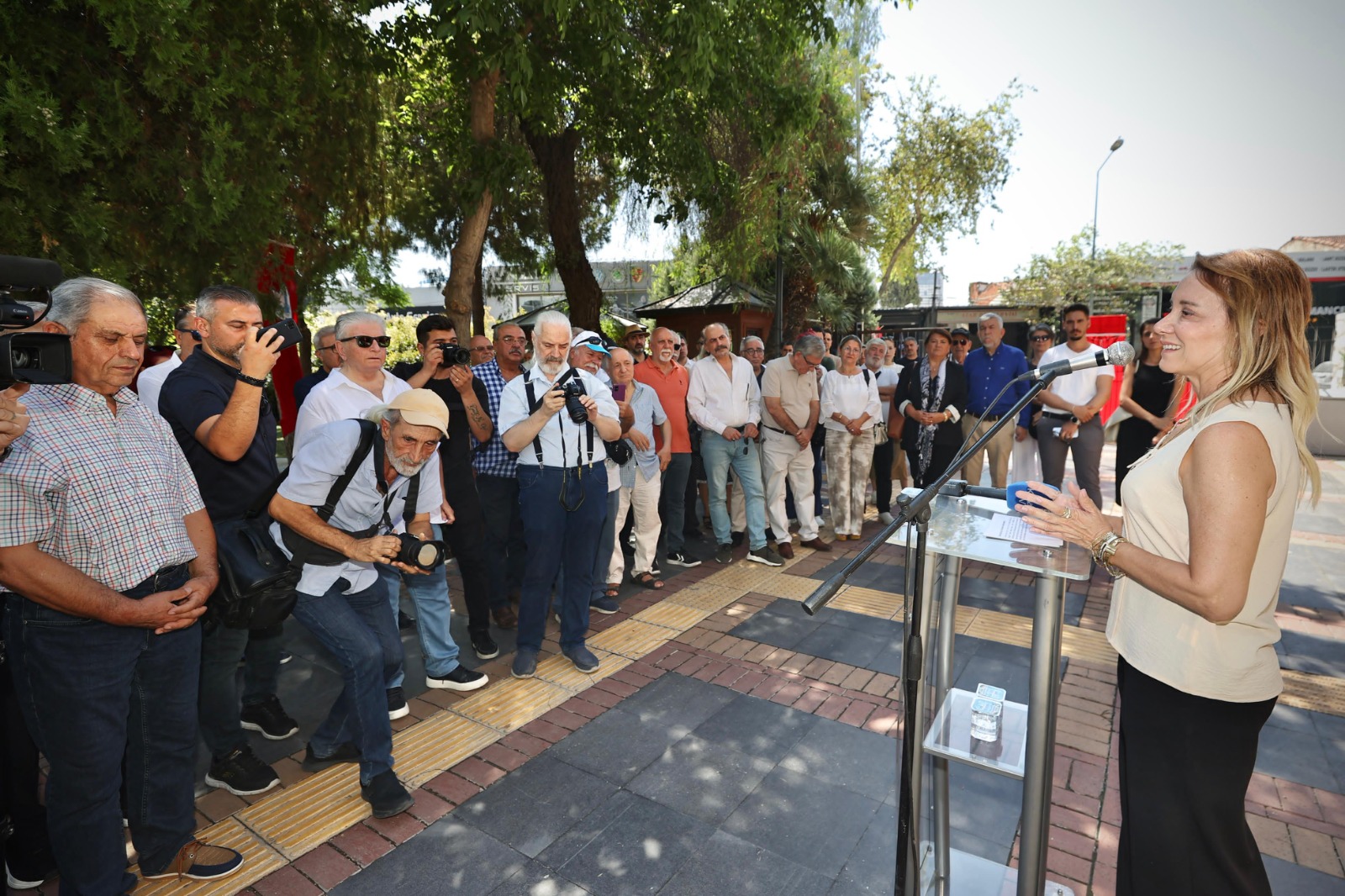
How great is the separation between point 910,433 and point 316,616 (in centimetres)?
595

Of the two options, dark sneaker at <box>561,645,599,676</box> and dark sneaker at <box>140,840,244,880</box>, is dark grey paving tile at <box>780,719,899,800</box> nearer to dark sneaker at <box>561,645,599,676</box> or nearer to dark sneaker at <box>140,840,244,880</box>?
dark sneaker at <box>561,645,599,676</box>

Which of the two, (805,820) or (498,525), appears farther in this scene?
(498,525)

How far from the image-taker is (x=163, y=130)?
5.09 metres

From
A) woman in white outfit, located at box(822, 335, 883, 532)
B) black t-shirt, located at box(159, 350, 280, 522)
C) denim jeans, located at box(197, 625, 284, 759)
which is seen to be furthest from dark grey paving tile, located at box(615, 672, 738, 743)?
woman in white outfit, located at box(822, 335, 883, 532)

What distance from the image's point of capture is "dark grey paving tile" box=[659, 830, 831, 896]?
2514 mm

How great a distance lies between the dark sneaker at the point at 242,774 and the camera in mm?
3068

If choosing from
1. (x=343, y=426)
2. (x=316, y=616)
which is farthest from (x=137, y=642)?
(x=343, y=426)

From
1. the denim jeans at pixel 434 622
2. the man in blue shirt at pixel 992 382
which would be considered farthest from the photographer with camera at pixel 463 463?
the man in blue shirt at pixel 992 382

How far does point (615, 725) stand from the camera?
3.61 meters

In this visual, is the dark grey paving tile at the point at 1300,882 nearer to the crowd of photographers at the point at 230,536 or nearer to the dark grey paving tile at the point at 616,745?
the dark grey paving tile at the point at 616,745

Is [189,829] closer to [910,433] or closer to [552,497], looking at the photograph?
[552,497]

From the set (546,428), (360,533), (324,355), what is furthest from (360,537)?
(324,355)

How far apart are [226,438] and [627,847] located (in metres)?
2.24

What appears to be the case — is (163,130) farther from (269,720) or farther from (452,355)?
(269,720)
